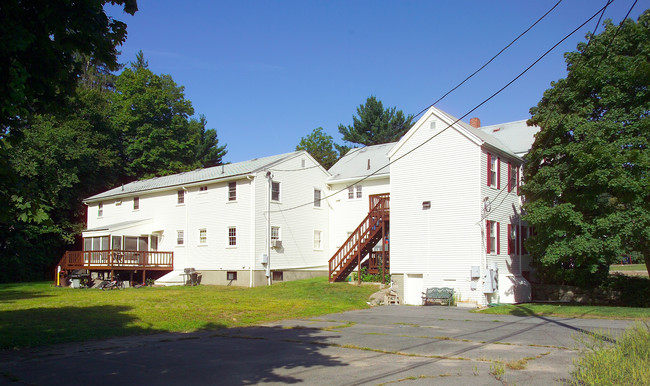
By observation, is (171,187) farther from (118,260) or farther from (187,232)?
(118,260)

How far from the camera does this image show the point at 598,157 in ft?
62.0

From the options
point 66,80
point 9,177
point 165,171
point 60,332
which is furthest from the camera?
point 165,171

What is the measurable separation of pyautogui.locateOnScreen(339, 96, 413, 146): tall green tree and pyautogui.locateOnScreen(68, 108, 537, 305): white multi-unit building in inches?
825

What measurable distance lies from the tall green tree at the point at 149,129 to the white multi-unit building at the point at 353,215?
1105 centimetres

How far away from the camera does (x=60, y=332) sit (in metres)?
13.1

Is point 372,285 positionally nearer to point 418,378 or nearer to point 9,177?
point 418,378

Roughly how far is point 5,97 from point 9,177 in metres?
1.11

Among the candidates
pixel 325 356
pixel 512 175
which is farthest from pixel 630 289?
pixel 325 356

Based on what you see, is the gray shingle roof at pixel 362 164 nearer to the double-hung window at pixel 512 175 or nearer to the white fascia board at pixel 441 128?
the white fascia board at pixel 441 128

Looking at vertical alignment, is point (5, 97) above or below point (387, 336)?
above

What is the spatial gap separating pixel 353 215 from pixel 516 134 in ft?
36.5

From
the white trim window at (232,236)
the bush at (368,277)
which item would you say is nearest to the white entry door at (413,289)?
the bush at (368,277)

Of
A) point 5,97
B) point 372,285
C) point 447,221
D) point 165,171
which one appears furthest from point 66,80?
point 165,171

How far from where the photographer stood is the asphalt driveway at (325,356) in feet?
27.9
